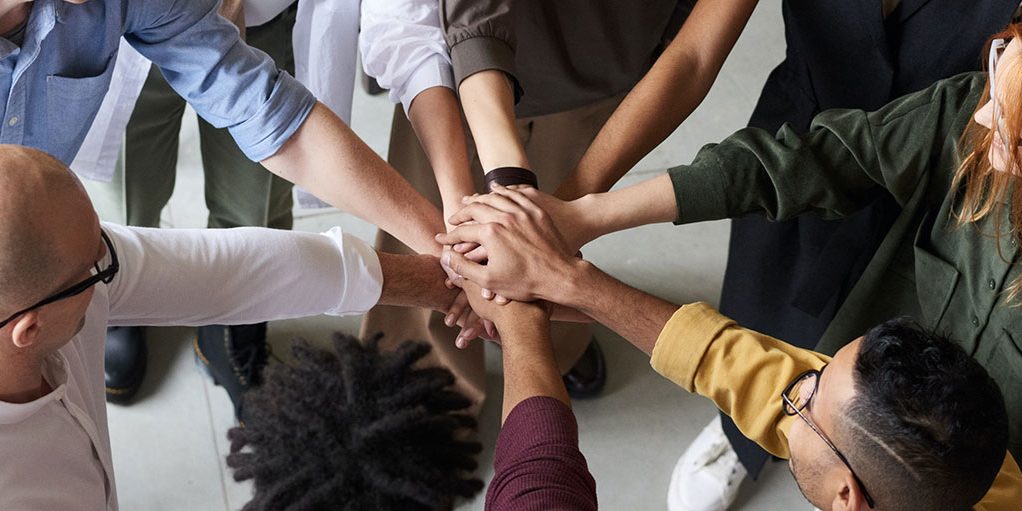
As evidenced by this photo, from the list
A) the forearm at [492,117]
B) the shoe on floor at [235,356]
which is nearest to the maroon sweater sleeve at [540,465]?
the forearm at [492,117]

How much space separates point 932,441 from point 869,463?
0.07 metres

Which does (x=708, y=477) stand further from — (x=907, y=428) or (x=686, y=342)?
(x=907, y=428)

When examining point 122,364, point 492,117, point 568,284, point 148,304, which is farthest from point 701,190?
point 122,364

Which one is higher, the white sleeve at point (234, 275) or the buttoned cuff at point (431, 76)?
the buttoned cuff at point (431, 76)

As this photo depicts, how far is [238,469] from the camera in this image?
Result: 1104mm

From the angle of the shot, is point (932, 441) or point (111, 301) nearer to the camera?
point (932, 441)

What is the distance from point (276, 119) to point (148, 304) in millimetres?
334

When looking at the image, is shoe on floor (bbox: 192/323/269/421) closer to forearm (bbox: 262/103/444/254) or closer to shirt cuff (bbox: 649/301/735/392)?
forearm (bbox: 262/103/444/254)

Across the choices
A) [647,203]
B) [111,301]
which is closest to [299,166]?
[111,301]

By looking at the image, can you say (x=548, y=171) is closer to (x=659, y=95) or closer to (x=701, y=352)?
(x=659, y=95)

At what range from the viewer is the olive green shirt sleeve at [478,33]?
152cm

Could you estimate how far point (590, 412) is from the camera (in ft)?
7.51

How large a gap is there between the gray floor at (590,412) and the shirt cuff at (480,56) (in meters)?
0.91

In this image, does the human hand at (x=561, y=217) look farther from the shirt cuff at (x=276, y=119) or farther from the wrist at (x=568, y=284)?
the shirt cuff at (x=276, y=119)
